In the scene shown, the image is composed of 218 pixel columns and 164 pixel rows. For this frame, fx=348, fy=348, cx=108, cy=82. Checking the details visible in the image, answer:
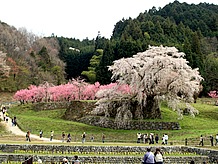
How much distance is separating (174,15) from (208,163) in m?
97.9

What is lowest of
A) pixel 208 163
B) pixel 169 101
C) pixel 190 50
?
pixel 208 163

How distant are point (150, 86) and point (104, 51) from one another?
130 ft

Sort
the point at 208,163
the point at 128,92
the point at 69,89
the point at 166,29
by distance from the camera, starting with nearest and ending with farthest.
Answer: the point at 208,163, the point at 128,92, the point at 69,89, the point at 166,29

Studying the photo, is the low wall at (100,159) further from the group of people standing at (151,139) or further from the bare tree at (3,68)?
the bare tree at (3,68)

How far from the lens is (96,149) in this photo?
24.7 metres

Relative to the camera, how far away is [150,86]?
126 ft

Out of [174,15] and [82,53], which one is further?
[174,15]

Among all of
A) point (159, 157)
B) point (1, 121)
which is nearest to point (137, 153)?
point (159, 157)

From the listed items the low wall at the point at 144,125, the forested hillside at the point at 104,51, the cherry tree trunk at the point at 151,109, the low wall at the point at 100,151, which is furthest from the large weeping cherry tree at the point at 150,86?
the forested hillside at the point at 104,51

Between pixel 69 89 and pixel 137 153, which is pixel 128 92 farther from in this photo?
pixel 69 89

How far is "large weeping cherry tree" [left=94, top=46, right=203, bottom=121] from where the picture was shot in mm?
38750

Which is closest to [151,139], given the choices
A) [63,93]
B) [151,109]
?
[151,109]

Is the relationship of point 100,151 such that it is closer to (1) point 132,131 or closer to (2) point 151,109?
(1) point 132,131

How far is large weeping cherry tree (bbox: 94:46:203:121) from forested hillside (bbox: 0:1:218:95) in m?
26.0
